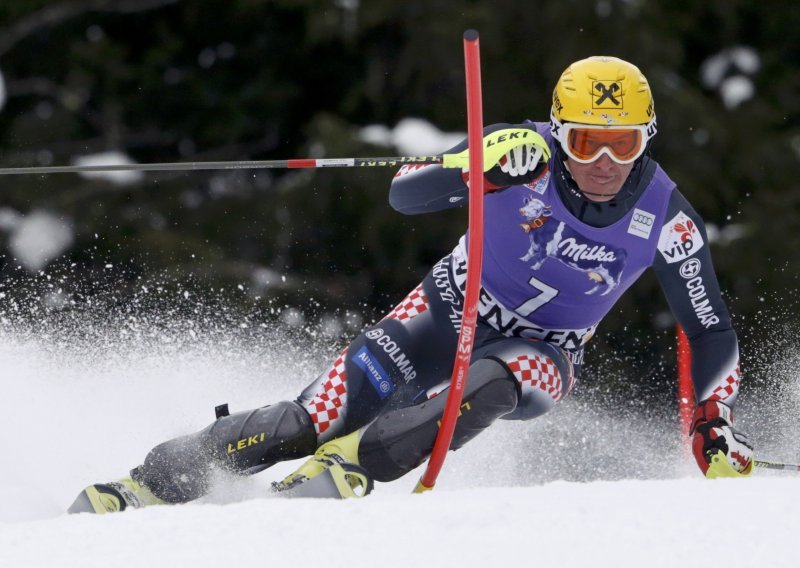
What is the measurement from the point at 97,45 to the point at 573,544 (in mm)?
9389

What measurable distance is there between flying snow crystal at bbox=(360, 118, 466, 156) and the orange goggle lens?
5013mm

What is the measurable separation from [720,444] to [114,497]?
5.80ft

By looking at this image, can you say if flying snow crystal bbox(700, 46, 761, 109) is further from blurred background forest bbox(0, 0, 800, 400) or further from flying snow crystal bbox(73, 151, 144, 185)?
flying snow crystal bbox(73, 151, 144, 185)

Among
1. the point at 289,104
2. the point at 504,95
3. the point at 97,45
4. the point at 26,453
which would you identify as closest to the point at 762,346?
the point at 504,95

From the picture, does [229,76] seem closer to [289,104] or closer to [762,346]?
[289,104]

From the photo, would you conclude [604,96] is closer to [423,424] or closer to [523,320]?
[523,320]

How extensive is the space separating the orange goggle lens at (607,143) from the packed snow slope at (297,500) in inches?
39.1

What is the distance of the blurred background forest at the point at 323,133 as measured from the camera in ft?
30.7

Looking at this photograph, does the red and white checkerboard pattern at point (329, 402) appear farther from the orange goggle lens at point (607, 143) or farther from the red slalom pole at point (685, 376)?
the red slalom pole at point (685, 376)

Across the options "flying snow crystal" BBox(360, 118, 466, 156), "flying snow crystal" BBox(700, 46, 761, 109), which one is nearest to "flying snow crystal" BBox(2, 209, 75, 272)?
"flying snow crystal" BBox(360, 118, 466, 156)

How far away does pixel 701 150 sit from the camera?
963 centimetres

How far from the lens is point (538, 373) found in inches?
160

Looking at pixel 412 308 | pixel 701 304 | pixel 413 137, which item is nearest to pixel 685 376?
pixel 701 304

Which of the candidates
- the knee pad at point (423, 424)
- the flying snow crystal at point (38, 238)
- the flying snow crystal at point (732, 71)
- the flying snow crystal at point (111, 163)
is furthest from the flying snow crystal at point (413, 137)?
the knee pad at point (423, 424)
